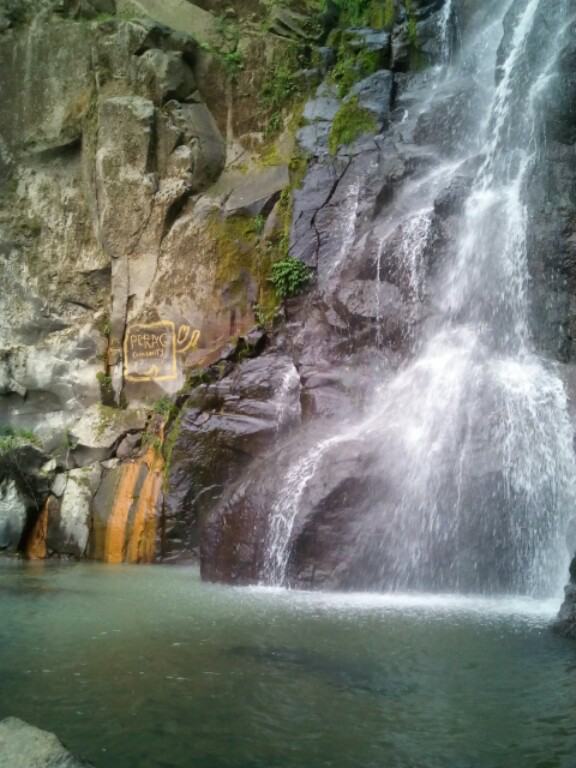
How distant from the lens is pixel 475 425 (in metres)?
8.86

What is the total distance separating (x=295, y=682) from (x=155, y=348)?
10218mm

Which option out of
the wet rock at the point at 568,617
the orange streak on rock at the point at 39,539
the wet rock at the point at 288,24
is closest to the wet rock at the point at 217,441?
the orange streak on rock at the point at 39,539

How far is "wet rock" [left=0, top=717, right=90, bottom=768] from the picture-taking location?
260cm

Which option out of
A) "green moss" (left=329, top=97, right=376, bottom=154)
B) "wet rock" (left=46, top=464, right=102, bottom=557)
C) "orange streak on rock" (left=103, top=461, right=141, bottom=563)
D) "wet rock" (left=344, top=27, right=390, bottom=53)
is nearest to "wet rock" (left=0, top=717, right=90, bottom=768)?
"orange streak on rock" (left=103, top=461, right=141, bottom=563)

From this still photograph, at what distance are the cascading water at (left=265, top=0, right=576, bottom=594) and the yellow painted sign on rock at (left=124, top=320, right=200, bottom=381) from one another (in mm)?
4227

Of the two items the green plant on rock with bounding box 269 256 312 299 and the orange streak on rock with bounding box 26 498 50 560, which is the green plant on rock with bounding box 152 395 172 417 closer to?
the orange streak on rock with bounding box 26 498 50 560

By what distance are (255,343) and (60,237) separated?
5.64 m

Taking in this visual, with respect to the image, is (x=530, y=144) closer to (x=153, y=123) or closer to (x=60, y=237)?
(x=153, y=123)

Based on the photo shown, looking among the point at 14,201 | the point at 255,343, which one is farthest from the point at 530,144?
the point at 14,201

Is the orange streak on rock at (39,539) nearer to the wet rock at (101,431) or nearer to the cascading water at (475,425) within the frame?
the wet rock at (101,431)

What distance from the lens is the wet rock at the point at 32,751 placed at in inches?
102

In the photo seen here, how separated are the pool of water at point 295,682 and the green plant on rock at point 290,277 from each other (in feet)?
22.1

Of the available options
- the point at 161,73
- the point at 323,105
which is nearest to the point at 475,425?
the point at 323,105

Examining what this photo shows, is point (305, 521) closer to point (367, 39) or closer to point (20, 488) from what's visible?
point (20, 488)
